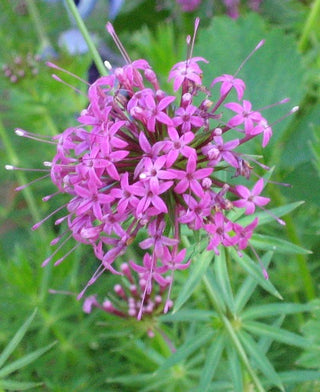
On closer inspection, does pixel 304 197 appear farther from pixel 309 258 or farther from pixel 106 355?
pixel 106 355

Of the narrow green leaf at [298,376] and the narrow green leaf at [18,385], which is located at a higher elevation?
the narrow green leaf at [18,385]

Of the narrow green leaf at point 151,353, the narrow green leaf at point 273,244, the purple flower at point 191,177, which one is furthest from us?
the narrow green leaf at point 151,353

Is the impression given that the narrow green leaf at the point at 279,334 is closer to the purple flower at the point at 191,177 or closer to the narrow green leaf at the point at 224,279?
the narrow green leaf at the point at 224,279

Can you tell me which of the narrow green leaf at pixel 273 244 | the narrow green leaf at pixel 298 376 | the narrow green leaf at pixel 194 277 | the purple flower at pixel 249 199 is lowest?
the narrow green leaf at pixel 298 376

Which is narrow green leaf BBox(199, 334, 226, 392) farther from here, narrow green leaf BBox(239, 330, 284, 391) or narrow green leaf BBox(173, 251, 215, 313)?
narrow green leaf BBox(173, 251, 215, 313)

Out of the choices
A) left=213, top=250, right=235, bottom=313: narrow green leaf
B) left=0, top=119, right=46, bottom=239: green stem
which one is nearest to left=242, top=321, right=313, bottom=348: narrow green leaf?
left=213, top=250, right=235, bottom=313: narrow green leaf

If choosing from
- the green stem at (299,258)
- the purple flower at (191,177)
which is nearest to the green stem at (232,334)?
the purple flower at (191,177)

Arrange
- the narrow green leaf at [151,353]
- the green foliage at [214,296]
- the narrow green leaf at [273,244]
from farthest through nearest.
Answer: the narrow green leaf at [151,353], the green foliage at [214,296], the narrow green leaf at [273,244]
